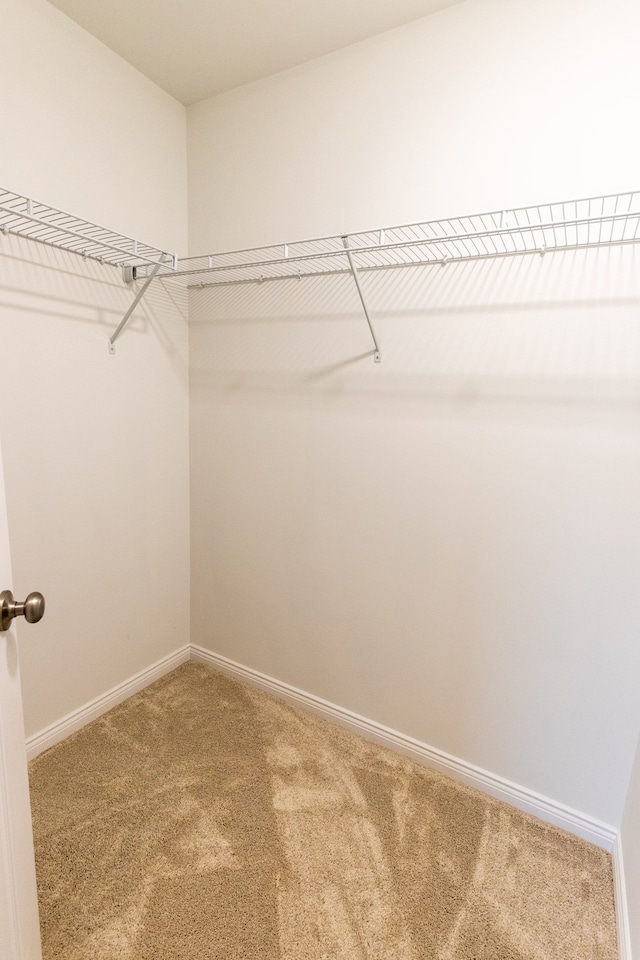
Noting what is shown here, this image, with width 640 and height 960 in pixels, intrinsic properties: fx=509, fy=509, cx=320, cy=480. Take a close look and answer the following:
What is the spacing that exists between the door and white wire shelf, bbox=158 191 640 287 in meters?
1.21

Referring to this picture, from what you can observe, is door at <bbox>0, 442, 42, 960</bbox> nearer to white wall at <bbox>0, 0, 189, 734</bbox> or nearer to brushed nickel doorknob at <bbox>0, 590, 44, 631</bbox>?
Answer: brushed nickel doorknob at <bbox>0, 590, 44, 631</bbox>

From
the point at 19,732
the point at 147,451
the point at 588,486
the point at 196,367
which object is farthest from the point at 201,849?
the point at 196,367

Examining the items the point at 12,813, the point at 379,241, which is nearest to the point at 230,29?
the point at 379,241

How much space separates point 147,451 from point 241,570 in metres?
0.65

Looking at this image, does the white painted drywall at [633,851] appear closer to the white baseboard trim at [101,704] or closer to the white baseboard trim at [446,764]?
the white baseboard trim at [446,764]

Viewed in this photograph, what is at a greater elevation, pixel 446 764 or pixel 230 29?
pixel 230 29

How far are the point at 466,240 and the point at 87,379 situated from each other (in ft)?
4.54

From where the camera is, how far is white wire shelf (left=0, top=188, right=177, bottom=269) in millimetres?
1518

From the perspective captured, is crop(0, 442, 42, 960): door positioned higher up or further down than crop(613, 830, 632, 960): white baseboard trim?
higher up

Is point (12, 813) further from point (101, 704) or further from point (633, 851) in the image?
point (633, 851)

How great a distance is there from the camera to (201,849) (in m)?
1.49

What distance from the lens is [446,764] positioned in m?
1.83

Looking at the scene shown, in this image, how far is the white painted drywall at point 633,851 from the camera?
121cm

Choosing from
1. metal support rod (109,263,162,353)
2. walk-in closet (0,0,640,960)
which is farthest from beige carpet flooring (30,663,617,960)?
metal support rod (109,263,162,353)
